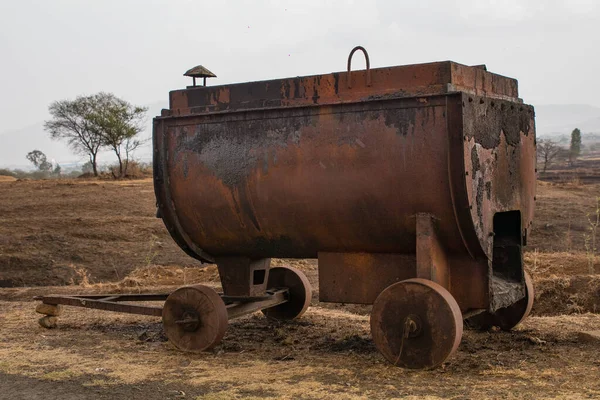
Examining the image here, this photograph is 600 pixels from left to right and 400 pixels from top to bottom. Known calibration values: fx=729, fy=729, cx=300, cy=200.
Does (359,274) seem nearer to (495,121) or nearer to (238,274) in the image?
(238,274)

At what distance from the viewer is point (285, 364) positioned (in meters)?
5.44

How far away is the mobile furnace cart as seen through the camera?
505cm

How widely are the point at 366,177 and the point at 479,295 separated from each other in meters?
1.21

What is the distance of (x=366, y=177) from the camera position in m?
5.31

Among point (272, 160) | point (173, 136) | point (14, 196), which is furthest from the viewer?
point (14, 196)

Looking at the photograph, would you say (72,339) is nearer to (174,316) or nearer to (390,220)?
(174,316)

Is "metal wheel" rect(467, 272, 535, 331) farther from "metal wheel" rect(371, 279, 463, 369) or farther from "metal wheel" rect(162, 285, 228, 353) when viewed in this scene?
"metal wheel" rect(162, 285, 228, 353)

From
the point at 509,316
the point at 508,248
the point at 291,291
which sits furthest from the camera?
the point at 291,291

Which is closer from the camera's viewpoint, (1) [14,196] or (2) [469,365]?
(2) [469,365]

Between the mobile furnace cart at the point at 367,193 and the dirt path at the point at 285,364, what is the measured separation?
297mm

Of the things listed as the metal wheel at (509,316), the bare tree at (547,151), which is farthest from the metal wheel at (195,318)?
the bare tree at (547,151)

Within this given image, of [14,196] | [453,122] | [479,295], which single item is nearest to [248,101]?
[453,122]

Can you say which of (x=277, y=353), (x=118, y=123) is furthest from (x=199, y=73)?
(x=118, y=123)

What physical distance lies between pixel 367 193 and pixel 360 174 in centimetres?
15
